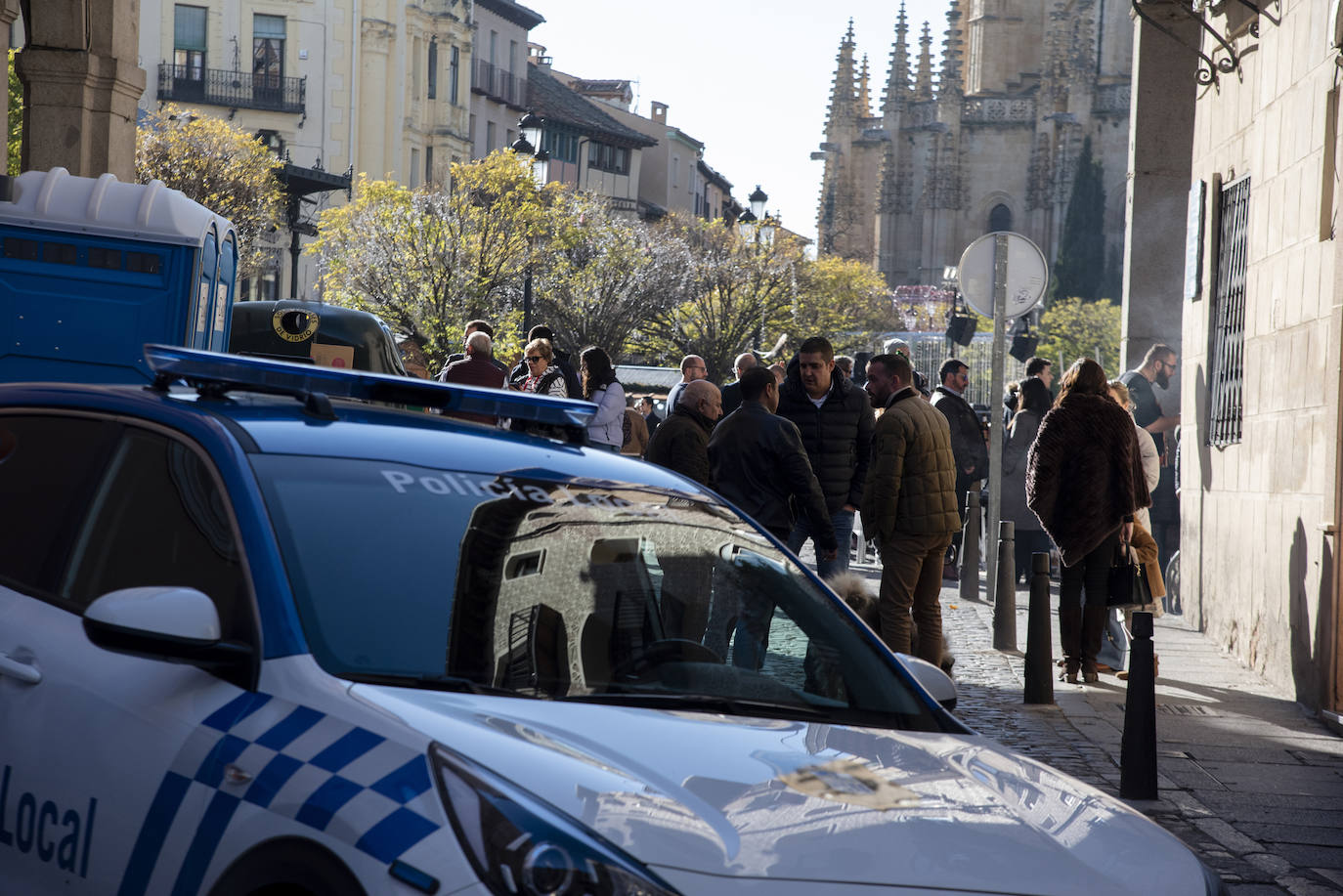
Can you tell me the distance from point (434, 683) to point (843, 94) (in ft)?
399

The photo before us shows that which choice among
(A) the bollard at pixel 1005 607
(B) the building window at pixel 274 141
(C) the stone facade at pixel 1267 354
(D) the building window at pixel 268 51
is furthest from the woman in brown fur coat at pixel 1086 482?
Result: (D) the building window at pixel 268 51

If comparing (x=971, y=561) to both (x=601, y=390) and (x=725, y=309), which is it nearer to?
(x=601, y=390)

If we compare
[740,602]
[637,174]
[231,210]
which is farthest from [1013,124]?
[740,602]

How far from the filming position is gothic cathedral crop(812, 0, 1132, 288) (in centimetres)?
10288

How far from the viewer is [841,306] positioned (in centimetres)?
8144

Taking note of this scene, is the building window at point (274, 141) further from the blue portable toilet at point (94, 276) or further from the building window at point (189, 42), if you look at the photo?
the blue portable toilet at point (94, 276)

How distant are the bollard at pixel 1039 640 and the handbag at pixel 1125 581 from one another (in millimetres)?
1274

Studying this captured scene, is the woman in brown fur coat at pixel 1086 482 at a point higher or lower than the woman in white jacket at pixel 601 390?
lower

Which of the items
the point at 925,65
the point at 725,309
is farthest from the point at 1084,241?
the point at 725,309

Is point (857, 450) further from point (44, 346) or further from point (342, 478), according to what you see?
point (342, 478)

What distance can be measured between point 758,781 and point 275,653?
95 cm

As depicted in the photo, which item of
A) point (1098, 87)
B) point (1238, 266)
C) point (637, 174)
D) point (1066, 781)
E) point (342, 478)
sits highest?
point (1098, 87)

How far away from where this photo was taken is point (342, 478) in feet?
12.3

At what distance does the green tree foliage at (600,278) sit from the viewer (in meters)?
55.5
